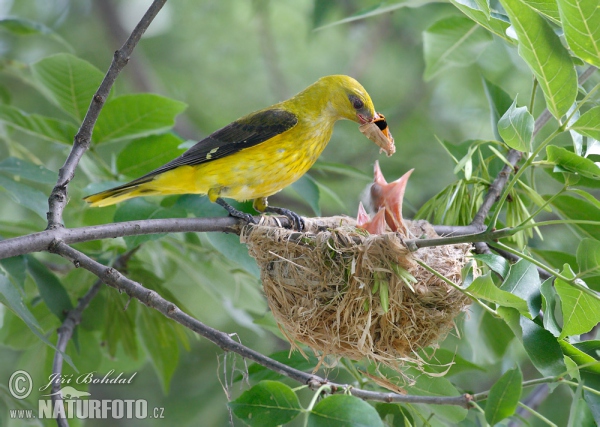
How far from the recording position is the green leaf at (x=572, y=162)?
1.94 metres

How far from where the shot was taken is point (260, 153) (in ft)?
11.2

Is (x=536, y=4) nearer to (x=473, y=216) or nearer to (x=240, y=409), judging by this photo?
(x=473, y=216)

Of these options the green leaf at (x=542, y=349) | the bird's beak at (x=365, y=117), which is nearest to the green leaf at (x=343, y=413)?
the green leaf at (x=542, y=349)

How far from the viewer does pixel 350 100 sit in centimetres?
361

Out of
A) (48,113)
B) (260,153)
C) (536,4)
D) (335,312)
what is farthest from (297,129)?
(48,113)

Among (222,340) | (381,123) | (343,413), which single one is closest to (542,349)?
(343,413)

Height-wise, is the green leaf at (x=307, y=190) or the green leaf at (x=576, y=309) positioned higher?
the green leaf at (x=307, y=190)

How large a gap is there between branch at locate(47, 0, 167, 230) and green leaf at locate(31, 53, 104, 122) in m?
0.83

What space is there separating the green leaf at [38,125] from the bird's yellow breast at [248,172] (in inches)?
19.0

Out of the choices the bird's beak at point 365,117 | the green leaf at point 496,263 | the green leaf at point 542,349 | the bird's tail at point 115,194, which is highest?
the bird's tail at point 115,194

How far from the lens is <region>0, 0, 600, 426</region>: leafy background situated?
1.96m

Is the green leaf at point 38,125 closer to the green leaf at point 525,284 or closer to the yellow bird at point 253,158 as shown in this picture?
the yellow bird at point 253,158

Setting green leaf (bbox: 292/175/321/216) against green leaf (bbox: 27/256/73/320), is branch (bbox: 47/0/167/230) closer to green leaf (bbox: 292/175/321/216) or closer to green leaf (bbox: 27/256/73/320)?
green leaf (bbox: 27/256/73/320)

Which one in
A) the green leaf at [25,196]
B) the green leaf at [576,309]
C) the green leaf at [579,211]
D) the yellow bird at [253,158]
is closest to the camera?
the green leaf at [576,309]
